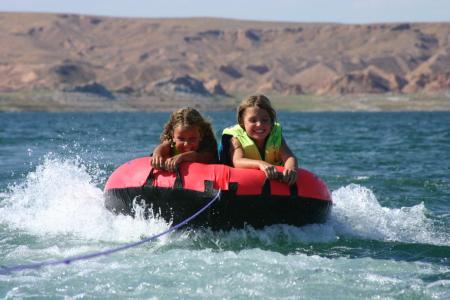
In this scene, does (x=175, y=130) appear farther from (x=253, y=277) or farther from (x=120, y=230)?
(x=253, y=277)

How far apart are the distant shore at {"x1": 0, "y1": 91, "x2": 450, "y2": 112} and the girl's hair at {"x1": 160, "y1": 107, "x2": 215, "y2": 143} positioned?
472 ft

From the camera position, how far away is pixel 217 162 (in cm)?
1046

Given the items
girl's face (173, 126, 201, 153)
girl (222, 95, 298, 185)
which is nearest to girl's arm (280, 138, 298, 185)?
girl (222, 95, 298, 185)

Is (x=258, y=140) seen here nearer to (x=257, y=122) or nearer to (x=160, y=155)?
(x=257, y=122)

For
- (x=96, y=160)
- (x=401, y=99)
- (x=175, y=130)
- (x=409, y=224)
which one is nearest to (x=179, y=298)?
(x=175, y=130)

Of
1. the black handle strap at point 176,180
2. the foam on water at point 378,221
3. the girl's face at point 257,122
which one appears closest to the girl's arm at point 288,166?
the girl's face at point 257,122

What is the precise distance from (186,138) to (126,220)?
1.30 metres

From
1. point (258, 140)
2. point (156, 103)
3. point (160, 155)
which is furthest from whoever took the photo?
point (156, 103)

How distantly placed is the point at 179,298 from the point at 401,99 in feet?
632

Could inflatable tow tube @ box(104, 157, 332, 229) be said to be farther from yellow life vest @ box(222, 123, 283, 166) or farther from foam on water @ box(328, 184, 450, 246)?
foam on water @ box(328, 184, 450, 246)

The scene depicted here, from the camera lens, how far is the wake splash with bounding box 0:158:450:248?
10.2 m

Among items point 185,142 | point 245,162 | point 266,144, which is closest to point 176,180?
point 185,142

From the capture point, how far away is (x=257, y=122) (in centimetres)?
1015

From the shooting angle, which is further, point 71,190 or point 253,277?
point 71,190
